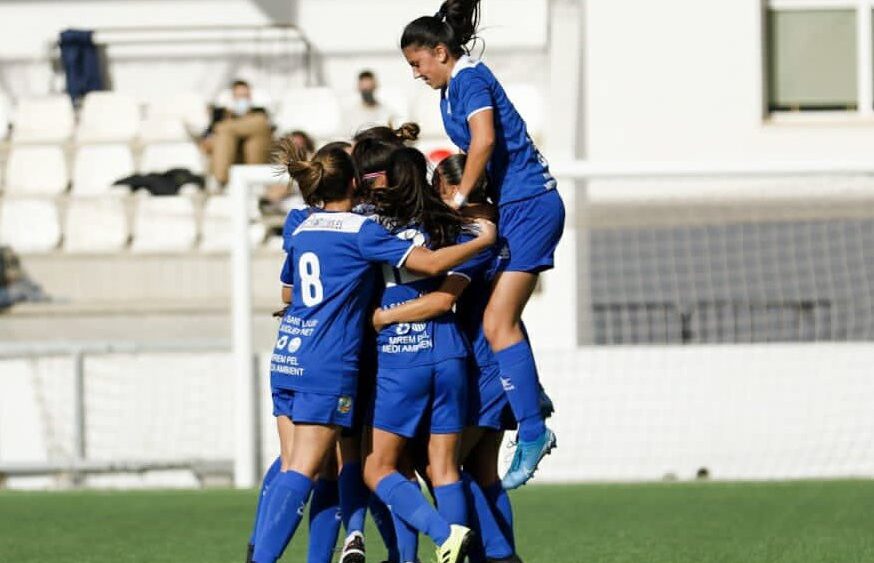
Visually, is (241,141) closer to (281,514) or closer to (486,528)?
(486,528)

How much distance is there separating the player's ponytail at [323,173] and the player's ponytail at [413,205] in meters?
0.13

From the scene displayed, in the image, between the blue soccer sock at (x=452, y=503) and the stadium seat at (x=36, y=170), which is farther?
the stadium seat at (x=36, y=170)

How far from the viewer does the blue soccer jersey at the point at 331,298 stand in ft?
20.8

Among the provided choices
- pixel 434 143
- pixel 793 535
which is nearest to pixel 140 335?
pixel 434 143

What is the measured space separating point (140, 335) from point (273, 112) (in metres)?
3.93

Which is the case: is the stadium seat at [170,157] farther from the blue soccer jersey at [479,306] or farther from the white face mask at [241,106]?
the blue soccer jersey at [479,306]

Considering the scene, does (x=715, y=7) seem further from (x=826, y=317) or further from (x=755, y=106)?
(x=826, y=317)

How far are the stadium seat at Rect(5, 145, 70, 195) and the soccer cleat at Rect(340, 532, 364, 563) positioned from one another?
1059cm

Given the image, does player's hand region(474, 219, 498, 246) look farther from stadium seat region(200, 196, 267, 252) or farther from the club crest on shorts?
stadium seat region(200, 196, 267, 252)

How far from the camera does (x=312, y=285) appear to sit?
20.9 ft

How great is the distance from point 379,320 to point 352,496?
707 mm

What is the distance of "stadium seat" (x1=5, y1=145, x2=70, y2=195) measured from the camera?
1675 centimetres

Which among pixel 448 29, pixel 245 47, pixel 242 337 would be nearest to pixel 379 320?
pixel 448 29

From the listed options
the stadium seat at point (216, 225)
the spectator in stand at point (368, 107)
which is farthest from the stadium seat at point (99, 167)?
the spectator in stand at point (368, 107)
